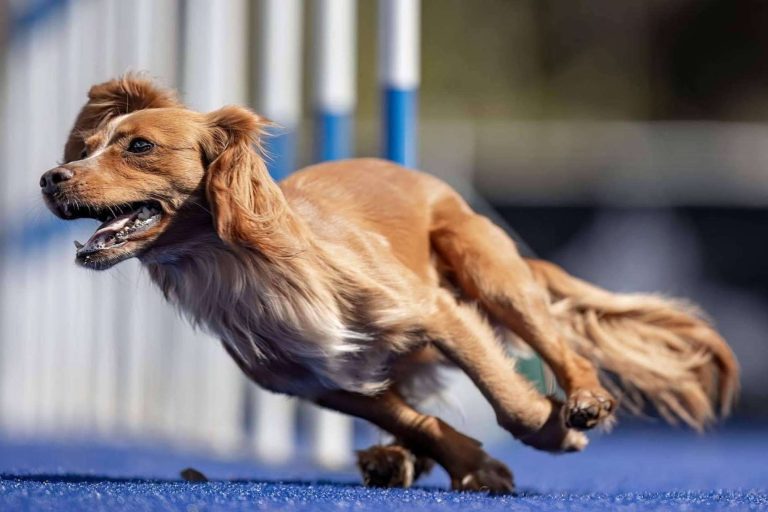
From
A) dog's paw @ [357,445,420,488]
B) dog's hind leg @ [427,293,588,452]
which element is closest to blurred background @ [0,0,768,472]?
dog's paw @ [357,445,420,488]

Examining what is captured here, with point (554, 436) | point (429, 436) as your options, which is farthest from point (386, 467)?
point (554, 436)

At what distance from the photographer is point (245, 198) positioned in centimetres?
376

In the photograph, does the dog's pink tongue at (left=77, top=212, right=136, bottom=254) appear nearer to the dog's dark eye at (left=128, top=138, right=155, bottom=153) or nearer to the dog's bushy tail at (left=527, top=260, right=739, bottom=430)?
the dog's dark eye at (left=128, top=138, right=155, bottom=153)

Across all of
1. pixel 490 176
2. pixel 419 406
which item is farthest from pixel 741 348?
pixel 419 406

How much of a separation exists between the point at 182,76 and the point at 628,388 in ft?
11.5

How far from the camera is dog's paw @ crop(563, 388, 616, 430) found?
4133mm

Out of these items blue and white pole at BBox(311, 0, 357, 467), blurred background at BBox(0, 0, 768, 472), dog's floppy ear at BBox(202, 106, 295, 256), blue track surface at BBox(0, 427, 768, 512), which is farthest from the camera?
blurred background at BBox(0, 0, 768, 472)

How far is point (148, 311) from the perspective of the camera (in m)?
8.24

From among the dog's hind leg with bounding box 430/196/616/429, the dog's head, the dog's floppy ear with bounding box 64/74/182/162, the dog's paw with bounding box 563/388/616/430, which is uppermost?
the dog's floppy ear with bounding box 64/74/182/162

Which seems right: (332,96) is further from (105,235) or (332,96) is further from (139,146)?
(105,235)

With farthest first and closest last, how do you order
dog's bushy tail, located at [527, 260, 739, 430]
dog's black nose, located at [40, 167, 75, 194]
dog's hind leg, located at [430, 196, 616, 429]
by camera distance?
1. dog's bushy tail, located at [527, 260, 739, 430]
2. dog's hind leg, located at [430, 196, 616, 429]
3. dog's black nose, located at [40, 167, 75, 194]

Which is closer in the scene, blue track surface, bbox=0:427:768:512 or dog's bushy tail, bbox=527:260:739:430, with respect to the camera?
blue track surface, bbox=0:427:768:512

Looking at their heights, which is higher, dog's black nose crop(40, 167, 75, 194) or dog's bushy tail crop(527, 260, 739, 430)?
dog's black nose crop(40, 167, 75, 194)

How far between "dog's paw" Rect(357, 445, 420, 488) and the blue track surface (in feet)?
0.24
